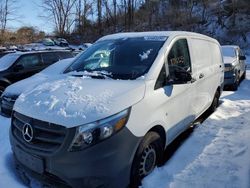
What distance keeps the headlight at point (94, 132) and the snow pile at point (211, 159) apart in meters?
0.88

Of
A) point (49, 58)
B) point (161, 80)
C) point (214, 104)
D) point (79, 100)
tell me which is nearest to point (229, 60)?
point (214, 104)

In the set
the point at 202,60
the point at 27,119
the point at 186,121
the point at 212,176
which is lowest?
the point at 212,176

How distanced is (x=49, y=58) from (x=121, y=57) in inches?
276

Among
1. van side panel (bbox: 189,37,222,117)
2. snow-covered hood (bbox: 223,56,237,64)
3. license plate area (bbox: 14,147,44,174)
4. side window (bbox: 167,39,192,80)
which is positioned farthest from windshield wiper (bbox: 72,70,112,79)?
snow-covered hood (bbox: 223,56,237,64)

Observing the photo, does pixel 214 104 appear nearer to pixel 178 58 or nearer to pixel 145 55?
pixel 178 58

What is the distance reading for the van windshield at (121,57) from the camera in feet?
13.8

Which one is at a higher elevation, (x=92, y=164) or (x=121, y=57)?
(x=121, y=57)

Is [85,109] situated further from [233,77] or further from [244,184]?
[233,77]

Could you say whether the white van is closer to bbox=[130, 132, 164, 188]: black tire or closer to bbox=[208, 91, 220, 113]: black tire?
bbox=[130, 132, 164, 188]: black tire

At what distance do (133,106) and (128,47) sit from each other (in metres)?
1.50

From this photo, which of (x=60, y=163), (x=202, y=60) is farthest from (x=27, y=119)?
(x=202, y=60)

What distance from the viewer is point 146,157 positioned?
370 cm

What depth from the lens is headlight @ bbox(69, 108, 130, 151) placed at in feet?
10.1

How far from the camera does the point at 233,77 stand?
10656 mm
